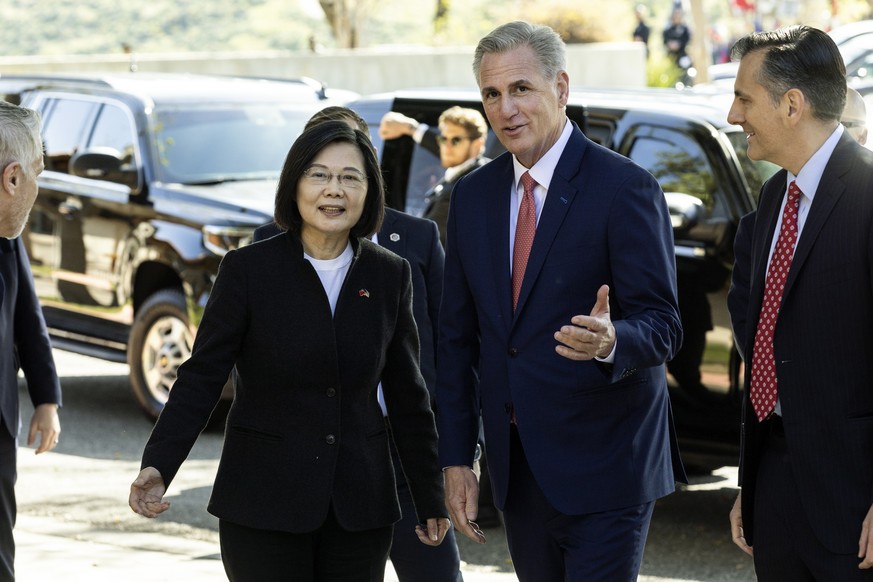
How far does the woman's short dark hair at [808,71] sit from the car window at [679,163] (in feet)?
11.0

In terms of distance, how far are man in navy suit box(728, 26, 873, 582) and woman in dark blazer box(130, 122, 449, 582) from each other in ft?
3.46

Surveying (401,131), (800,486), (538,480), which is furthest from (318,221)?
(401,131)

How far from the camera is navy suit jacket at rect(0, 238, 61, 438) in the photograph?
4.99 m

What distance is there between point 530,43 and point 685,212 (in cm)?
308

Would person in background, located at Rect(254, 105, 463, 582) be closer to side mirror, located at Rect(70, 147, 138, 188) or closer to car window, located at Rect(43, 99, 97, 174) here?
side mirror, located at Rect(70, 147, 138, 188)

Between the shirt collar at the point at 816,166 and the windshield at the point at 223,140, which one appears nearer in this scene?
the shirt collar at the point at 816,166

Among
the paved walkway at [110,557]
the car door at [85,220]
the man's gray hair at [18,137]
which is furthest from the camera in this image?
the car door at [85,220]

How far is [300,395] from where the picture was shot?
413 centimetres

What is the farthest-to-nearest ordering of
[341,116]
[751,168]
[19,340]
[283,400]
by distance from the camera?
[751,168] < [19,340] < [341,116] < [283,400]

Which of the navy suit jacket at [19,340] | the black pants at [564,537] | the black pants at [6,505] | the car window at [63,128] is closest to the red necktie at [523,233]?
the black pants at [564,537]

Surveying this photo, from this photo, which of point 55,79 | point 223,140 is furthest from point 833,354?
point 55,79

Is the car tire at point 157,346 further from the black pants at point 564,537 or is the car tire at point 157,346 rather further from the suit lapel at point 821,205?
the suit lapel at point 821,205

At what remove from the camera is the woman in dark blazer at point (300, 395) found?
412 cm

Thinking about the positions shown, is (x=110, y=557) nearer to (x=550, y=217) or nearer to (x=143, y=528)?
(x=143, y=528)
